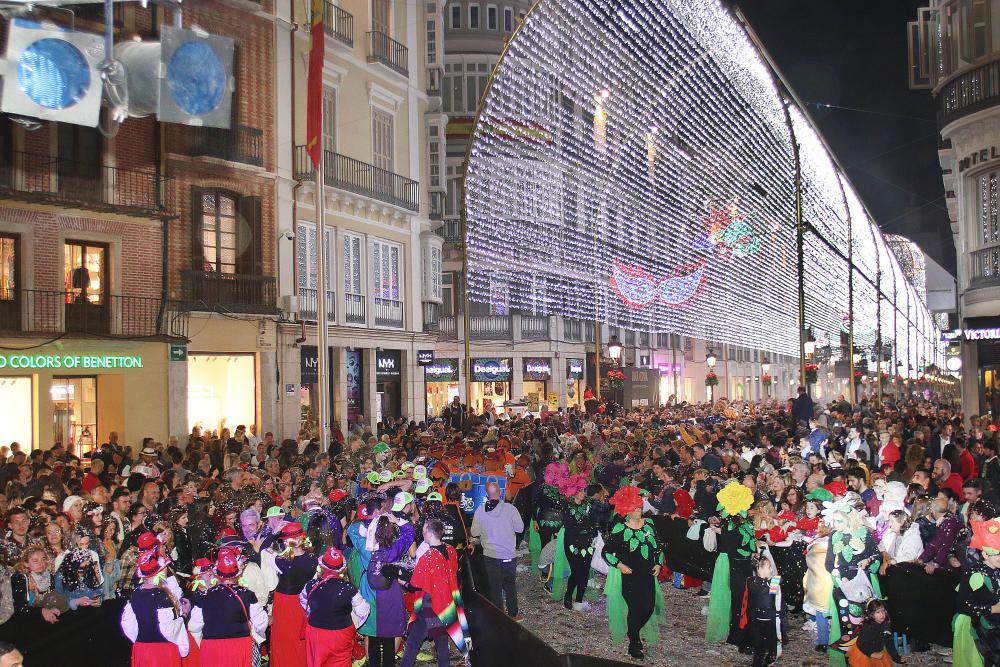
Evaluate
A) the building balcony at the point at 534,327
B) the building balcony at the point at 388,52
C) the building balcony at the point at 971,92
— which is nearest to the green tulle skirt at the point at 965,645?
the building balcony at the point at 971,92

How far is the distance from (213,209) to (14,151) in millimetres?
5297

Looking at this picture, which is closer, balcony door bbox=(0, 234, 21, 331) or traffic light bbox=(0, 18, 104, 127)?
traffic light bbox=(0, 18, 104, 127)

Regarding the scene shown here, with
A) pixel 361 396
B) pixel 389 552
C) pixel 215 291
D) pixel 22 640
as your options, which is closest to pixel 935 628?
pixel 389 552

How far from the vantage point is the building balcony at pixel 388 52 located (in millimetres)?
29531

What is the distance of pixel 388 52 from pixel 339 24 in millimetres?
2647

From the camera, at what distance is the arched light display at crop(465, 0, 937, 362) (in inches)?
882

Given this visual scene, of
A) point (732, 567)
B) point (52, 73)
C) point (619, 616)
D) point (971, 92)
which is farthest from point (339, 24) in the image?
point (52, 73)

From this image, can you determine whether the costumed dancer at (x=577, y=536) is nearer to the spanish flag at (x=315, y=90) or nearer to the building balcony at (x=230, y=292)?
the spanish flag at (x=315, y=90)

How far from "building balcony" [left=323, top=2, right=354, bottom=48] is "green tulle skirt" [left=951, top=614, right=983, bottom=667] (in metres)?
23.7

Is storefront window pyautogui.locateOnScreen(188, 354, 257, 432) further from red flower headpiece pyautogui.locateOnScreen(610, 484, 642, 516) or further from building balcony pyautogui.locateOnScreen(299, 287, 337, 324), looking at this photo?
red flower headpiece pyautogui.locateOnScreen(610, 484, 642, 516)

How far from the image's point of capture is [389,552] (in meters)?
9.09

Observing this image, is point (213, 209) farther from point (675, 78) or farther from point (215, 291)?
point (675, 78)

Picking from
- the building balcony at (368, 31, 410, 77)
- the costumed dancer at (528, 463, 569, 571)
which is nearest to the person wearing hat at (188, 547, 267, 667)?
the costumed dancer at (528, 463, 569, 571)

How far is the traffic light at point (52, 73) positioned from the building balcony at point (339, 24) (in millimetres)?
23406
